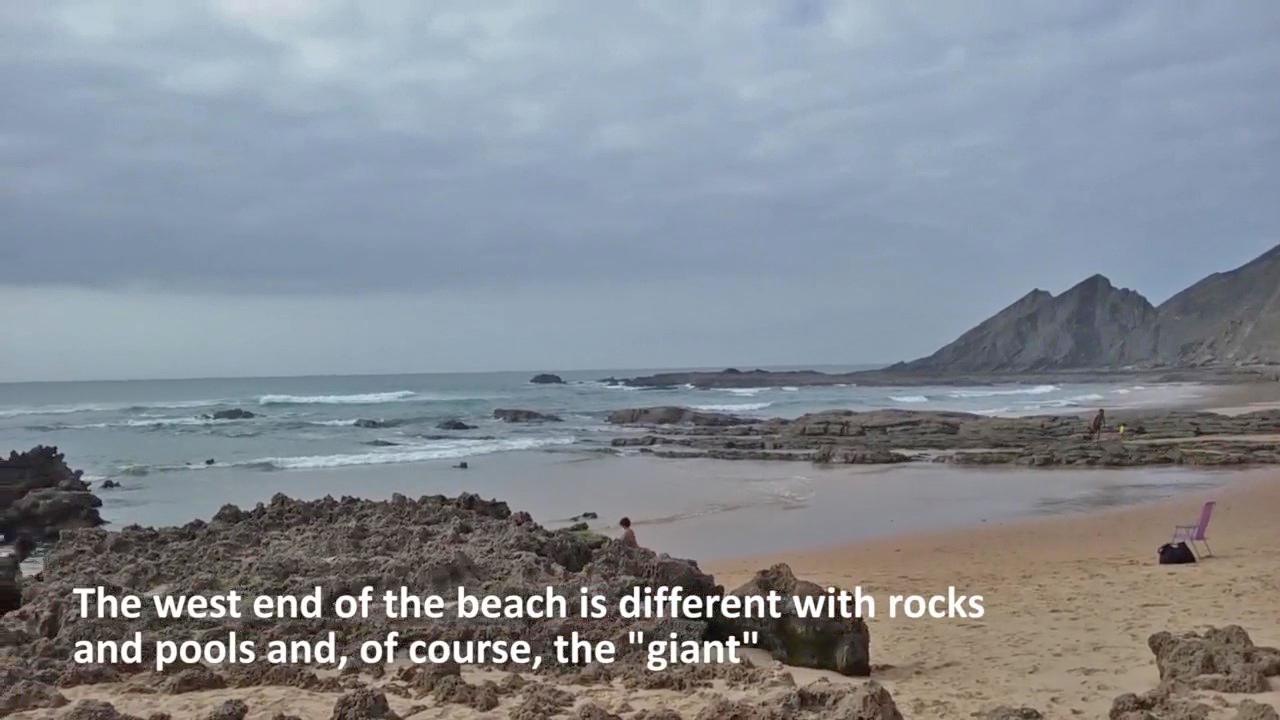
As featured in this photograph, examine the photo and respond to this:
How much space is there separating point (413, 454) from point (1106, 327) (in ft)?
Answer: 415

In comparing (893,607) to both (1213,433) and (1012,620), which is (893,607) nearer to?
(1012,620)

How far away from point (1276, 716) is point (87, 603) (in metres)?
7.37

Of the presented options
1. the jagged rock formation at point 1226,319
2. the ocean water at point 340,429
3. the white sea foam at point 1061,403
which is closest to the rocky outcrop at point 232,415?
the ocean water at point 340,429

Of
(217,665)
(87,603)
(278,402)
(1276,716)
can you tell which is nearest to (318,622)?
(217,665)

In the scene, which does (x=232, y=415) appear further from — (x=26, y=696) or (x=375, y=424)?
(x=26, y=696)

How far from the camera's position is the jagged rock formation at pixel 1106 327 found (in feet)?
386

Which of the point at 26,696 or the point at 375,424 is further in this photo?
the point at 375,424

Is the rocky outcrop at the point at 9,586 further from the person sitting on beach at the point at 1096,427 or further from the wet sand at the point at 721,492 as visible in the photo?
the person sitting on beach at the point at 1096,427

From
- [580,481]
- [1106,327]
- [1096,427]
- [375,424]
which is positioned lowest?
[580,481]

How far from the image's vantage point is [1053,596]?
872 centimetres

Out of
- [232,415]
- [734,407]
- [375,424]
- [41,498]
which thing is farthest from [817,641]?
[734,407]

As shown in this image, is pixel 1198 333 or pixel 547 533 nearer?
pixel 547 533

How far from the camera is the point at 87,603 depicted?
6.71m

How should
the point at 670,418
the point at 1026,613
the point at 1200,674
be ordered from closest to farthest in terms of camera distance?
1. the point at 1200,674
2. the point at 1026,613
3. the point at 670,418
